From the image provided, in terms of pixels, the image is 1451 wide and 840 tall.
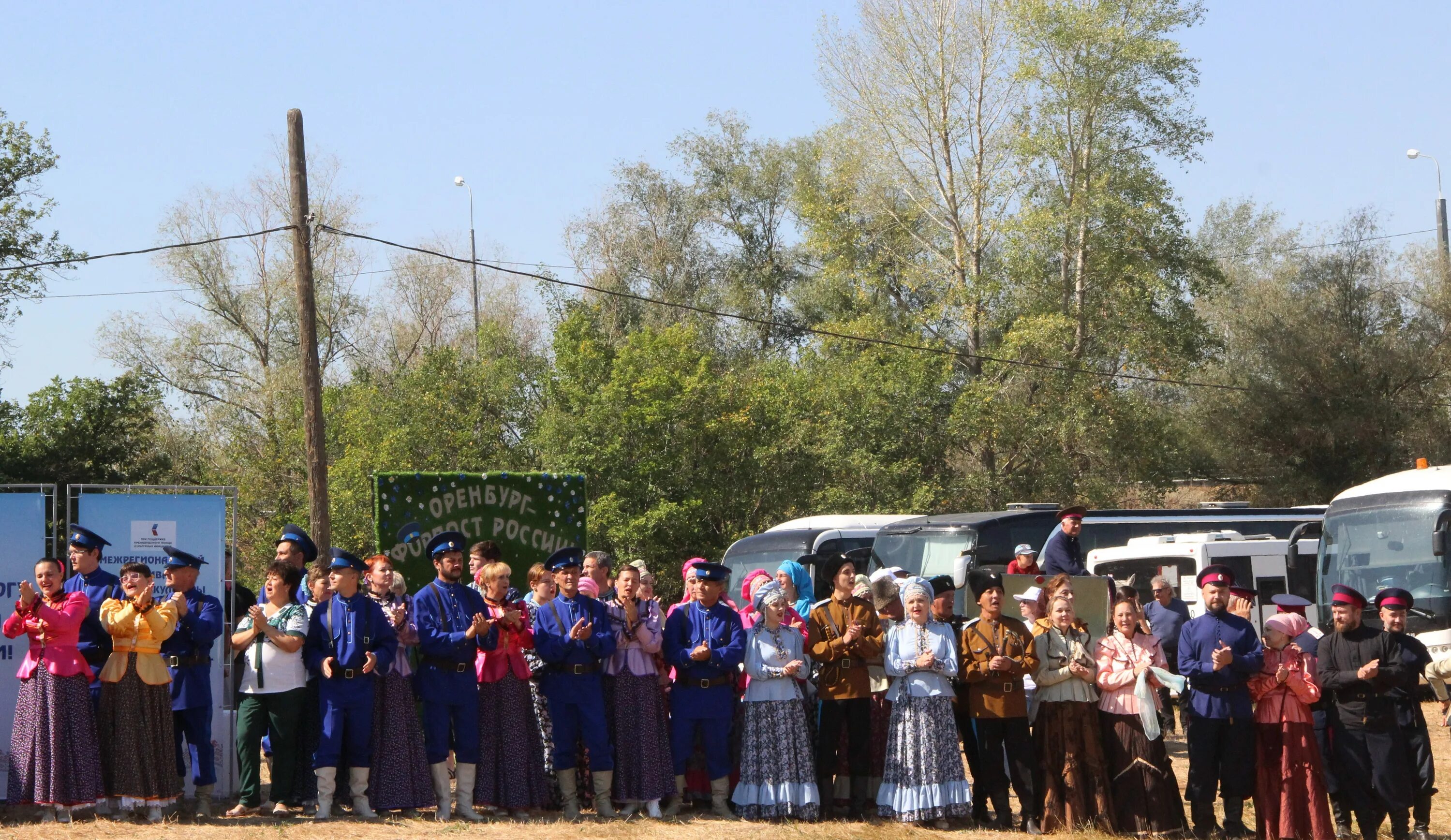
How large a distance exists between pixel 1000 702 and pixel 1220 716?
129 cm

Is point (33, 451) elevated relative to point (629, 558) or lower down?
elevated

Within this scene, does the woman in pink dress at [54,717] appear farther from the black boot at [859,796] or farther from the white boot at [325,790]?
the black boot at [859,796]

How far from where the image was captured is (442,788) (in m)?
8.71

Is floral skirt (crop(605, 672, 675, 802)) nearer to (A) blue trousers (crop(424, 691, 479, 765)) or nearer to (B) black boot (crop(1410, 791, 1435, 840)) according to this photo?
(A) blue trousers (crop(424, 691, 479, 765))

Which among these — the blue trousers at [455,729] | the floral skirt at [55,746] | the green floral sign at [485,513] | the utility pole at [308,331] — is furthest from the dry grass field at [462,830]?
the utility pole at [308,331]

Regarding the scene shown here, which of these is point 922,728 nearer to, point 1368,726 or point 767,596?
point 767,596

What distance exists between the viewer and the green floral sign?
38.7 feet

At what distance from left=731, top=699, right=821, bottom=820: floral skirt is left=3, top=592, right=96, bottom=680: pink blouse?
4037 millimetres

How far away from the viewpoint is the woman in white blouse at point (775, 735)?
8.80 metres

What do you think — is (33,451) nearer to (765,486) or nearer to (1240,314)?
(765,486)

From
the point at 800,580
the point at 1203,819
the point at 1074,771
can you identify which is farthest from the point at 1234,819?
the point at 800,580

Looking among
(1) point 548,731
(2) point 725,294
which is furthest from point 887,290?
(1) point 548,731

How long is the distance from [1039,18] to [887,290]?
26.7 ft

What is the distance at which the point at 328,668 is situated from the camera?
846 cm
